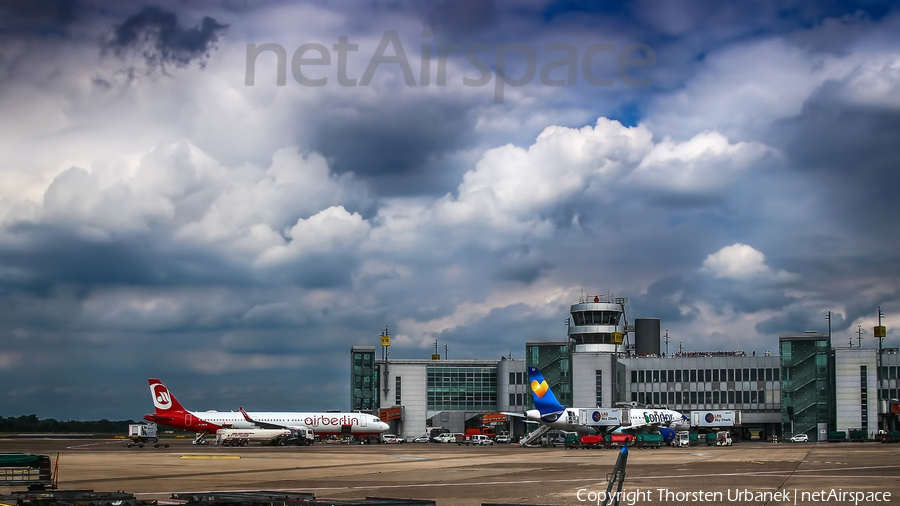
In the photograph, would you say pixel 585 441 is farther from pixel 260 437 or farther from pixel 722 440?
pixel 260 437

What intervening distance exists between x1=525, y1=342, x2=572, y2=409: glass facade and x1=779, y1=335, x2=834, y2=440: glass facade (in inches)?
1584

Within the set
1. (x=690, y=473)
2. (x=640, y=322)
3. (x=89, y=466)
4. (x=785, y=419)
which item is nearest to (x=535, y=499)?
(x=690, y=473)

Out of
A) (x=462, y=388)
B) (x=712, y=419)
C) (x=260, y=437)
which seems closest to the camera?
(x=260, y=437)

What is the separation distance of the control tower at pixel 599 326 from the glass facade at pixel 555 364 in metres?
25.6

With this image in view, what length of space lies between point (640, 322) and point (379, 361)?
65.3m

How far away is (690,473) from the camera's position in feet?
151

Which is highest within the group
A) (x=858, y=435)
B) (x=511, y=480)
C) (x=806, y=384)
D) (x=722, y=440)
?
(x=511, y=480)

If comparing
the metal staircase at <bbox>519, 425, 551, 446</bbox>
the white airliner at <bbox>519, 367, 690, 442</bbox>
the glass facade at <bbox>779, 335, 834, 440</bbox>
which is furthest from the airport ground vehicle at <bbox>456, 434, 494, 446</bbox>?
the glass facade at <bbox>779, 335, 834, 440</bbox>

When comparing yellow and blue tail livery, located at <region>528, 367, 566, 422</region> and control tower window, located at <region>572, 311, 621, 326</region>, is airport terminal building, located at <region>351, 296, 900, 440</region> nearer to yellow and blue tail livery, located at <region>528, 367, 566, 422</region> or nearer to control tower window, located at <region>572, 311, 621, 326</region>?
control tower window, located at <region>572, 311, 621, 326</region>

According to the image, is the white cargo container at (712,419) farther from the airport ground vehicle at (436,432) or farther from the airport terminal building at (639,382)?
the airport ground vehicle at (436,432)

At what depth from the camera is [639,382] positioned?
173750 mm

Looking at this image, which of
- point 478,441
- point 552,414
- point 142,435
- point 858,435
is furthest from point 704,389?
point 142,435

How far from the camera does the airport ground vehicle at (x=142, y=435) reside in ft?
346

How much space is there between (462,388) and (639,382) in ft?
127
